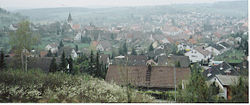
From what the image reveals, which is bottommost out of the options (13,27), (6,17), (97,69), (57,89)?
(57,89)

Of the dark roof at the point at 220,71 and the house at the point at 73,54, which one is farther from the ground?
the house at the point at 73,54

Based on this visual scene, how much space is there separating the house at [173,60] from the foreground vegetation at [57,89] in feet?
3.32

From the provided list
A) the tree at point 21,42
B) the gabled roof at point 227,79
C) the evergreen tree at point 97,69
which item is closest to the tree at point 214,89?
the gabled roof at point 227,79

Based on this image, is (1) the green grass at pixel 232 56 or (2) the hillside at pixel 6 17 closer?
(1) the green grass at pixel 232 56

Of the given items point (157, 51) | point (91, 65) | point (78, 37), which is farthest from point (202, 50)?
point (78, 37)

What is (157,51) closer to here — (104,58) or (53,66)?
(104,58)

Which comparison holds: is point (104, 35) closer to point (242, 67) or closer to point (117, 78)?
point (117, 78)

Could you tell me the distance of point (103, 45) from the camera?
4.90m

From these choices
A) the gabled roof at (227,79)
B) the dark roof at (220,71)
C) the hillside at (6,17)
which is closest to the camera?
the gabled roof at (227,79)

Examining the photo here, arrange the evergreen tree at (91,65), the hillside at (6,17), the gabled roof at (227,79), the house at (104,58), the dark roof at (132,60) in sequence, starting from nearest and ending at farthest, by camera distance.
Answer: the gabled roof at (227,79) < the hillside at (6,17) < the dark roof at (132,60) < the evergreen tree at (91,65) < the house at (104,58)

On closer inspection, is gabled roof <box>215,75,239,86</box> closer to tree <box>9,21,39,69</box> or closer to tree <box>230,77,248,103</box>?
tree <box>230,77,248,103</box>

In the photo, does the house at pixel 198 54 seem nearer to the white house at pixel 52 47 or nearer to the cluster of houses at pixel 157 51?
the cluster of houses at pixel 157 51

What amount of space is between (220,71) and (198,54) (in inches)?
23.7

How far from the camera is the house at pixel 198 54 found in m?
4.64
